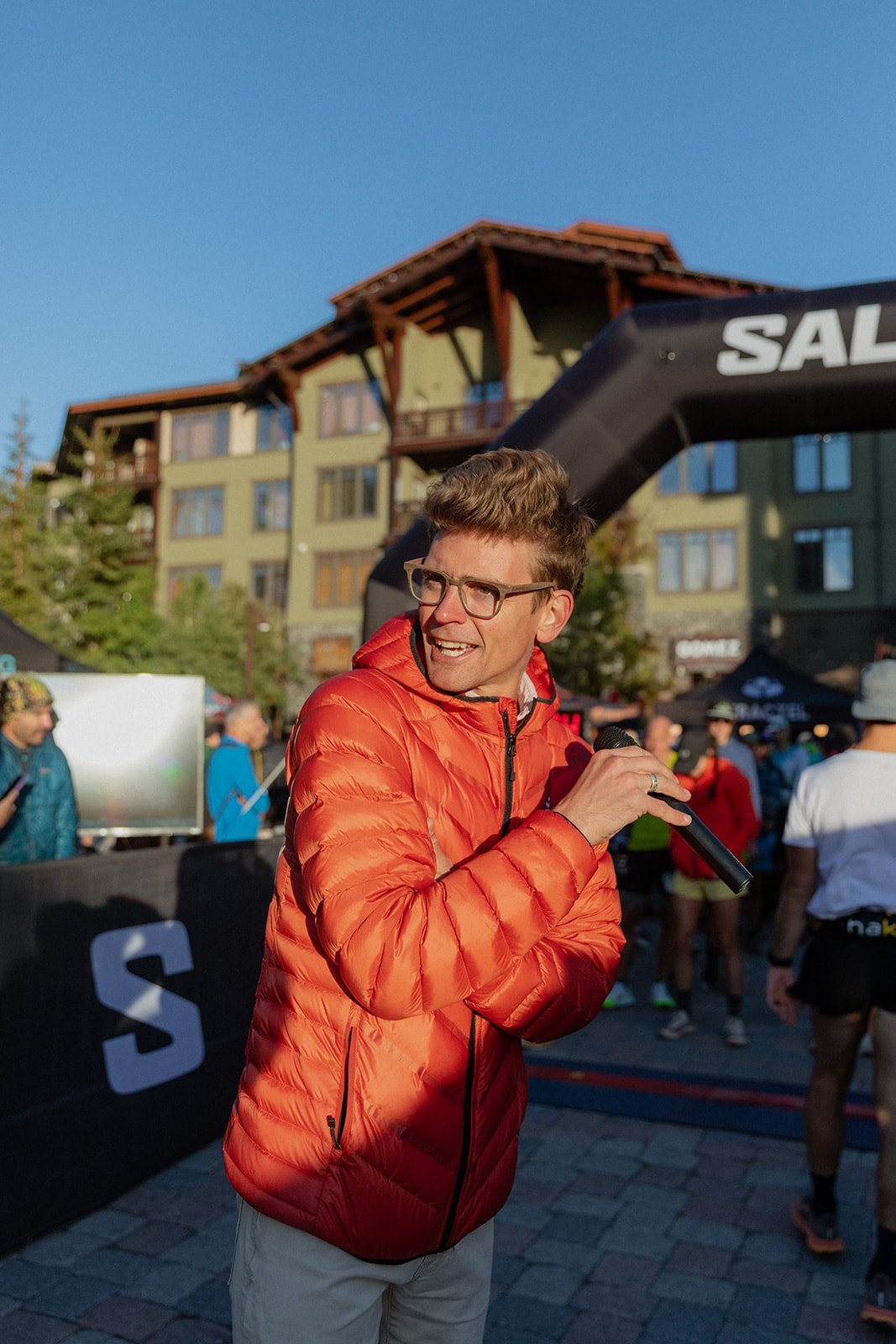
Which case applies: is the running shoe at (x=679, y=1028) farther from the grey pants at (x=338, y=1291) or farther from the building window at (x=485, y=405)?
the building window at (x=485, y=405)

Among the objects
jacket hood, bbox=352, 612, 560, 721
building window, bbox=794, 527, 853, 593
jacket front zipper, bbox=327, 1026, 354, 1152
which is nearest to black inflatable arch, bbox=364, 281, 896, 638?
jacket hood, bbox=352, 612, 560, 721

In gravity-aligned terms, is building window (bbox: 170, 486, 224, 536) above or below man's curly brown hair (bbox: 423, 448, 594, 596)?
above

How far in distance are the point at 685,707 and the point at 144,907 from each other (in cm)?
1306

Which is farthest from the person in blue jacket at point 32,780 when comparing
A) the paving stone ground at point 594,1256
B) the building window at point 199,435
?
the building window at point 199,435

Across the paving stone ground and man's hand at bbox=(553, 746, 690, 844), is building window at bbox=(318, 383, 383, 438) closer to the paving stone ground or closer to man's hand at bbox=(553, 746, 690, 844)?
the paving stone ground

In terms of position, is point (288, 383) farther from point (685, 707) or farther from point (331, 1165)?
point (331, 1165)

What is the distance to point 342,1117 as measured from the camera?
5.29ft

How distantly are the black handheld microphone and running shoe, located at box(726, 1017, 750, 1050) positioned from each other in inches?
199

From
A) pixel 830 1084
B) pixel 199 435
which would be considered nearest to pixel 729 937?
pixel 830 1084

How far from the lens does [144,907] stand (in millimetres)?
4320

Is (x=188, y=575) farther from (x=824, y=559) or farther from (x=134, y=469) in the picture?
(x=824, y=559)

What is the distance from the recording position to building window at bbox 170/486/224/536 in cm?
3484

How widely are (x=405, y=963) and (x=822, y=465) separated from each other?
28.0m

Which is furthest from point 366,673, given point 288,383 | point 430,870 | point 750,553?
point 288,383
